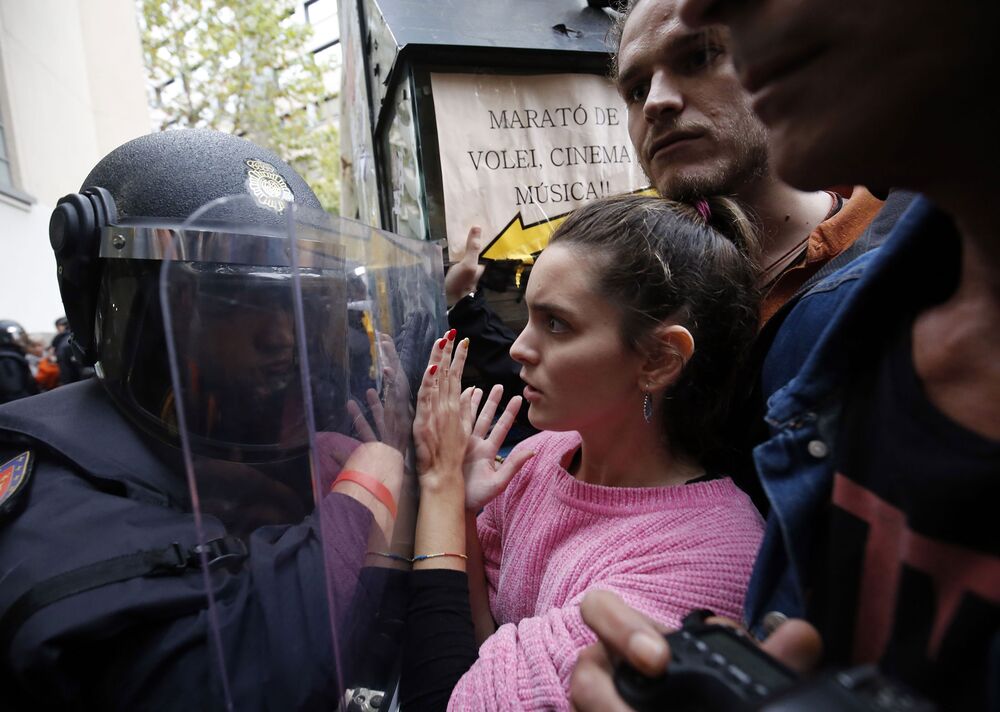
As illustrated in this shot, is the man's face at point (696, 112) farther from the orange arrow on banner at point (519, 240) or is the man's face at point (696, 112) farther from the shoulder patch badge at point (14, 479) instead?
the shoulder patch badge at point (14, 479)

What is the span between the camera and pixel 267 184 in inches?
56.3

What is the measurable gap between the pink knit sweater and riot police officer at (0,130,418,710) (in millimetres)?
301

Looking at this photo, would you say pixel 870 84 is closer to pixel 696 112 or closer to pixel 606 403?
pixel 606 403

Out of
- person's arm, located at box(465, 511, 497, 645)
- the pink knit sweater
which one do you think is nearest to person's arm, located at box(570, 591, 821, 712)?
the pink knit sweater

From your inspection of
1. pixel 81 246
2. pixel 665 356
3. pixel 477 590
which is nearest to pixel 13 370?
pixel 81 246

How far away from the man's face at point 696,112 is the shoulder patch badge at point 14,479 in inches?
63.5

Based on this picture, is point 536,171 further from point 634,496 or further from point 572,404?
point 634,496

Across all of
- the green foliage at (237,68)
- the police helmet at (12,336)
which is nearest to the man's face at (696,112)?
the police helmet at (12,336)

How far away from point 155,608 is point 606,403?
0.98 meters

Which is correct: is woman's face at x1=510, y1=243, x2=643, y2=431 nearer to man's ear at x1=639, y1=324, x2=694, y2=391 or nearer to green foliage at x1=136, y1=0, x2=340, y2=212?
man's ear at x1=639, y1=324, x2=694, y2=391

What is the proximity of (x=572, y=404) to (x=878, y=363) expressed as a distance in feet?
2.40

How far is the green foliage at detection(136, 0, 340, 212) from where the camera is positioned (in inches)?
441

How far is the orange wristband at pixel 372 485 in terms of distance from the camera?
40.6 inches

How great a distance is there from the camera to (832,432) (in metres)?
0.84
